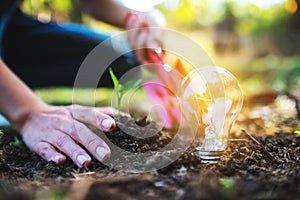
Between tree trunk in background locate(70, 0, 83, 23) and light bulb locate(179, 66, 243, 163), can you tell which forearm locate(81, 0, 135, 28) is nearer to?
light bulb locate(179, 66, 243, 163)

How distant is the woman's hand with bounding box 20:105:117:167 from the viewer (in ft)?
5.72

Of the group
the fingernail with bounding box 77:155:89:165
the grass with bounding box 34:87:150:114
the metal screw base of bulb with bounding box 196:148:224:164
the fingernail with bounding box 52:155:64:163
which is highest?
the metal screw base of bulb with bounding box 196:148:224:164

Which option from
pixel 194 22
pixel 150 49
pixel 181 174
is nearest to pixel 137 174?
pixel 181 174

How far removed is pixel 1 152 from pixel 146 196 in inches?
36.4

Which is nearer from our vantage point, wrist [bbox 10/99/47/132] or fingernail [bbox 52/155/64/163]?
fingernail [bbox 52/155/64/163]

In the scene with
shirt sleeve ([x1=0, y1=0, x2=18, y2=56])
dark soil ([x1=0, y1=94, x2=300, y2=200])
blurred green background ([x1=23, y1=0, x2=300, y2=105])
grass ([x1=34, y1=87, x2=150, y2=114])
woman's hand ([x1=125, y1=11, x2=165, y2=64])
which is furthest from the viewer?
blurred green background ([x1=23, y1=0, x2=300, y2=105])

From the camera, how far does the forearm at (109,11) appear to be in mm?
3282

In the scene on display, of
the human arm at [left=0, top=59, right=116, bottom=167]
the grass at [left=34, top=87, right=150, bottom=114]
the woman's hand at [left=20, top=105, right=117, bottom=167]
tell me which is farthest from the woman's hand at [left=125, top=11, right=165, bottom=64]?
the woman's hand at [left=20, top=105, right=117, bottom=167]

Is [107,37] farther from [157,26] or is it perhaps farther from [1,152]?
[1,152]

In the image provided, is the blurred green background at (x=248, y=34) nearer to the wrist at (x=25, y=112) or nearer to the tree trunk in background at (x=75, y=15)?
the tree trunk in background at (x=75, y=15)

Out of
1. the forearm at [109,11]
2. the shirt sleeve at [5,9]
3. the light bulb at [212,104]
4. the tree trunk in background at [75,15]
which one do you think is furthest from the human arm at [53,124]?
the tree trunk in background at [75,15]

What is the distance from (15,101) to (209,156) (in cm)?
96

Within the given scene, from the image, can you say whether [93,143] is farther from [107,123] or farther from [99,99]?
[99,99]

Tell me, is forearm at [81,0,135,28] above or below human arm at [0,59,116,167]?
above
